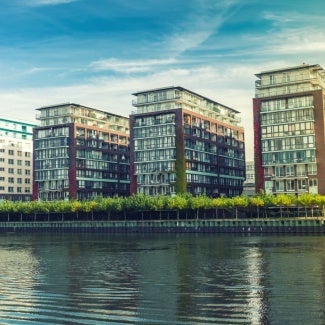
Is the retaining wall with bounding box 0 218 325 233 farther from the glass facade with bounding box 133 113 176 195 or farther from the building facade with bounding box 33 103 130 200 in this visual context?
the building facade with bounding box 33 103 130 200

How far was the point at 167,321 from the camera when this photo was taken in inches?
1204

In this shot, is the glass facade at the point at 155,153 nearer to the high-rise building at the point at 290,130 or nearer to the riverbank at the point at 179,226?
the riverbank at the point at 179,226

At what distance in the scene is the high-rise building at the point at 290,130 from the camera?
456ft

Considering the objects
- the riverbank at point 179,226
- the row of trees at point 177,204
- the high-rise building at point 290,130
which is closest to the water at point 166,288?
the riverbank at point 179,226

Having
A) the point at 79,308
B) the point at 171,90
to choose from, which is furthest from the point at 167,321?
the point at 171,90

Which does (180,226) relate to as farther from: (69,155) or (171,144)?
(69,155)

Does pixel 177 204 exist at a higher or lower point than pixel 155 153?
lower

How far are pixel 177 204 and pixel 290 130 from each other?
35.7 meters

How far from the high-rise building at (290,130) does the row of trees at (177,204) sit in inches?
309

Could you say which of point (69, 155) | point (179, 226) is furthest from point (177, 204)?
point (69, 155)

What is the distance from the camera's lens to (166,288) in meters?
43.4

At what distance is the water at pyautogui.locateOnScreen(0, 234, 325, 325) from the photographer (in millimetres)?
31875

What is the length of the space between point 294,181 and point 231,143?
59.4 meters

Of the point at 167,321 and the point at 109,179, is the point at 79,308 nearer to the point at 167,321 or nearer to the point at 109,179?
the point at 167,321
